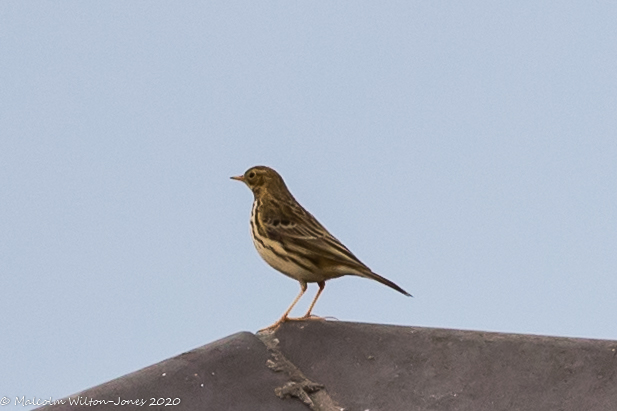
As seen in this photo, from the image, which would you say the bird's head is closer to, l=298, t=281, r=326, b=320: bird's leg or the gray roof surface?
l=298, t=281, r=326, b=320: bird's leg

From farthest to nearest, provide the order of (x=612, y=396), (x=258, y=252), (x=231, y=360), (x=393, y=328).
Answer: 1. (x=258, y=252)
2. (x=393, y=328)
3. (x=231, y=360)
4. (x=612, y=396)

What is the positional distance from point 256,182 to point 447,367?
313 centimetres

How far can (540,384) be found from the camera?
6.87 meters

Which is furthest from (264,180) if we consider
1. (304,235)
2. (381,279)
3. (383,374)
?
(383,374)

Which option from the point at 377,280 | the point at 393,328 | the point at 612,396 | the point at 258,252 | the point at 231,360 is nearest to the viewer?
the point at 612,396

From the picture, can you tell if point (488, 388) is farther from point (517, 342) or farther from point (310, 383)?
point (310, 383)

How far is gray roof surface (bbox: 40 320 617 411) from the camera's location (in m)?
6.70

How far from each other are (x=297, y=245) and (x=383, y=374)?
1948mm

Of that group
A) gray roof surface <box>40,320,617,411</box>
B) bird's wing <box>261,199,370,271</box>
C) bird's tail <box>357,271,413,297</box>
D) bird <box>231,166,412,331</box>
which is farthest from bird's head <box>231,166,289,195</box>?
gray roof surface <box>40,320,617,411</box>

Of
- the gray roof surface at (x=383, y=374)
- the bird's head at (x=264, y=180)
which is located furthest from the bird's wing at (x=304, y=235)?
the gray roof surface at (x=383, y=374)

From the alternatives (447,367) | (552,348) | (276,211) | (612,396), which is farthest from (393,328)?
(276,211)

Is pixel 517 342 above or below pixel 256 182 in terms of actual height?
below

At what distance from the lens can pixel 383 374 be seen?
7258mm

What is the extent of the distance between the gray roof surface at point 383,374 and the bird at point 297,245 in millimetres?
938
